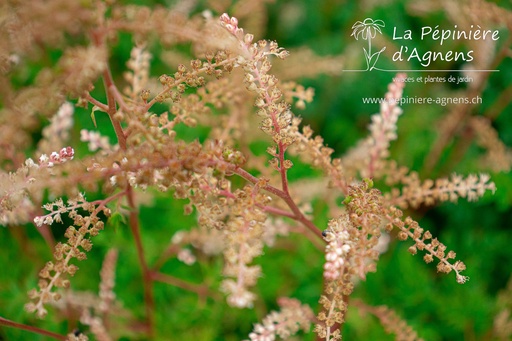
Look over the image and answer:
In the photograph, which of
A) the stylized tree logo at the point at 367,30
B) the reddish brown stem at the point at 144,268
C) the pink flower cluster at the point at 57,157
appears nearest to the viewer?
the pink flower cluster at the point at 57,157

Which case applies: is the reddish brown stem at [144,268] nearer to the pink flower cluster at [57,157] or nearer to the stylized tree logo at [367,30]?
the pink flower cluster at [57,157]

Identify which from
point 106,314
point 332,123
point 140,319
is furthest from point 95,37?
point 332,123

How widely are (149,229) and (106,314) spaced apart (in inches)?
36.7

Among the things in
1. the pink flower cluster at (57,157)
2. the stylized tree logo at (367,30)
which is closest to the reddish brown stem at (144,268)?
the pink flower cluster at (57,157)

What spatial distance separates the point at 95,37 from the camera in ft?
3.85

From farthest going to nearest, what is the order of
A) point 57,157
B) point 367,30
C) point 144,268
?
point 367,30
point 144,268
point 57,157

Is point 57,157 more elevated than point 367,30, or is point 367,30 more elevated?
point 367,30

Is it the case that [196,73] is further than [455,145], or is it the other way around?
[455,145]

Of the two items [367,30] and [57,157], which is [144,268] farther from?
[367,30]

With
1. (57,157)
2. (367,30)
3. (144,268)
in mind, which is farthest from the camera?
(367,30)

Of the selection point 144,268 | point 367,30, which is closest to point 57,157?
point 144,268

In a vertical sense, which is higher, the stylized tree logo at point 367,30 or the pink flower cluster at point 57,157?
the stylized tree logo at point 367,30

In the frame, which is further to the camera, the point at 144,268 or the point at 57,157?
the point at 144,268

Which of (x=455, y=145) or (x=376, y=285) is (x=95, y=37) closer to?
(x=376, y=285)
